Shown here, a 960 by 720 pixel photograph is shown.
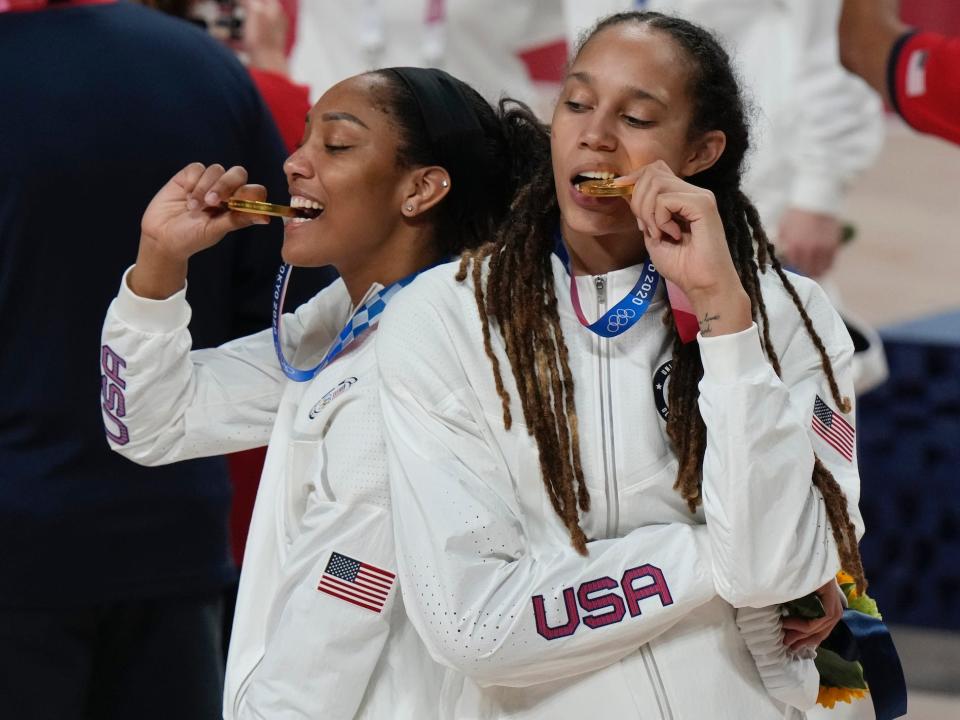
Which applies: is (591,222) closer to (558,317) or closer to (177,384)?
(558,317)

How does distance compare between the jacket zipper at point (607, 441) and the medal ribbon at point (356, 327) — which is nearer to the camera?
the jacket zipper at point (607, 441)

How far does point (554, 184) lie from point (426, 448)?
445 millimetres

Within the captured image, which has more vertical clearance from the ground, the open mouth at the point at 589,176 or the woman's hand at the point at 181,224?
the open mouth at the point at 589,176

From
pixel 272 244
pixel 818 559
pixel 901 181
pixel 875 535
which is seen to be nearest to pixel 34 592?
pixel 272 244

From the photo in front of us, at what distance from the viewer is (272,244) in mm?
2922

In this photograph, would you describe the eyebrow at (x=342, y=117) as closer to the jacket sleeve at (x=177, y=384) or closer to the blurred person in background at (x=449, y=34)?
the jacket sleeve at (x=177, y=384)

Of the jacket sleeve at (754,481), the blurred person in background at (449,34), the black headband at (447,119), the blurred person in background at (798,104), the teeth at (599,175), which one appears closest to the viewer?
the jacket sleeve at (754,481)

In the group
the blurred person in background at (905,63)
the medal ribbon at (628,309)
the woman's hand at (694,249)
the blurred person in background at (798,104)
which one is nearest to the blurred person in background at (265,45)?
the blurred person in background at (798,104)

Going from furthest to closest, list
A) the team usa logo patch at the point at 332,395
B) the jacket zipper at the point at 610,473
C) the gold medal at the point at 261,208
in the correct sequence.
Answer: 1. the gold medal at the point at 261,208
2. the team usa logo patch at the point at 332,395
3. the jacket zipper at the point at 610,473

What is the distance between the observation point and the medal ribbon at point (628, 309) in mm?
2053

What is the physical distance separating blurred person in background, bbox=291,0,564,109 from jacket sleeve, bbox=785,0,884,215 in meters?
0.90

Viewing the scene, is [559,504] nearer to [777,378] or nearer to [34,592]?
[777,378]

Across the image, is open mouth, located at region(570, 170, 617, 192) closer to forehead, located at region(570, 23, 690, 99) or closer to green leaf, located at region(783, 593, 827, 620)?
forehead, located at region(570, 23, 690, 99)

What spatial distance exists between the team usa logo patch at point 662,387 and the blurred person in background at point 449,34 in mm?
3009
